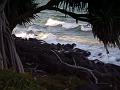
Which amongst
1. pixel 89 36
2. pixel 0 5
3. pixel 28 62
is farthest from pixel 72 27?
pixel 0 5

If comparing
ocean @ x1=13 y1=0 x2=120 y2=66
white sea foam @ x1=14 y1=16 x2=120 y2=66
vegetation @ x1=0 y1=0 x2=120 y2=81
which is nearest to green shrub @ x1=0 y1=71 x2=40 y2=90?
vegetation @ x1=0 y1=0 x2=120 y2=81

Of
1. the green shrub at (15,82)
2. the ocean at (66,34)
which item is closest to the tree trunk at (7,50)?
the green shrub at (15,82)

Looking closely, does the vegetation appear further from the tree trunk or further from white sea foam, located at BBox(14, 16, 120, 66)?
white sea foam, located at BBox(14, 16, 120, 66)

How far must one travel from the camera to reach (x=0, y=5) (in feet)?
18.6

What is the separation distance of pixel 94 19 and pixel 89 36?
15345 millimetres

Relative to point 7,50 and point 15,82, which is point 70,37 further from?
point 15,82

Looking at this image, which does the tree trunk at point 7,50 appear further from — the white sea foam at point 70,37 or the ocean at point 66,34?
the white sea foam at point 70,37

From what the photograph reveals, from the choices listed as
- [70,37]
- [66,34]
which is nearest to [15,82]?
[70,37]

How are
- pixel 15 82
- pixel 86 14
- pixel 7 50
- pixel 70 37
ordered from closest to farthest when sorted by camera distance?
pixel 15 82
pixel 7 50
pixel 86 14
pixel 70 37

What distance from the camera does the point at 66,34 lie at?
76.1ft

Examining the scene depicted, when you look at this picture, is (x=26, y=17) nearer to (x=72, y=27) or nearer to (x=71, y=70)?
(x=71, y=70)

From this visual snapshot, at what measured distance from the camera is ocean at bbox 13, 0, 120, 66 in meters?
14.8

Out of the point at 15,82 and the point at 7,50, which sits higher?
the point at 15,82

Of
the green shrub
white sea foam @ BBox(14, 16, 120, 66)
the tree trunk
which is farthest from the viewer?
white sea foam @ BBox(14, 16, 120, 66)
